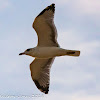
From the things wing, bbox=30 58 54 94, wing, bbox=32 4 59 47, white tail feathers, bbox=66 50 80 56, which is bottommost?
wing, bbox=30 58 54 94

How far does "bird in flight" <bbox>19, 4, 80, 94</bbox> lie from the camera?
16984mm

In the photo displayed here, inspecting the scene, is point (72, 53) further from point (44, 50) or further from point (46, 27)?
point (46, 27)

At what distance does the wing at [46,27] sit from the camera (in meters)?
16.9

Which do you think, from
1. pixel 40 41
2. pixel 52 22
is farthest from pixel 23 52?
pixel 52 22

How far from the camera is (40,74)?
18.3 meters

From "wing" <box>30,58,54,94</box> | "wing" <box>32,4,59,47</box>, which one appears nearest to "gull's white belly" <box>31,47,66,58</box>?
"wing" <box>32,4,59,47</box>

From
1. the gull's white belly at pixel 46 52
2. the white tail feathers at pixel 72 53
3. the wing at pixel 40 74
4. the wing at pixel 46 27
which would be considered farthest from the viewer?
the wing at pixel 40 74

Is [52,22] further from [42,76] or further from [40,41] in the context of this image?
[42,76]

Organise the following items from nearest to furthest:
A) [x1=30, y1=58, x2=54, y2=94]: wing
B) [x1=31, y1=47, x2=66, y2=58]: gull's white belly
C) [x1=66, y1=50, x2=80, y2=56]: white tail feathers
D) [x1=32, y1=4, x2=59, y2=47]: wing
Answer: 1. [x1=32, y1=4, x2=59, y2=47]: wing
2. [x1=66, y1=50, x2=80, y2=56]: white tail feathers
3. [x1=31, y1=47, x2=66, y2=58]: gull's white belly
4. [x1=30, y1=58, x2=54, y2=94]: wing

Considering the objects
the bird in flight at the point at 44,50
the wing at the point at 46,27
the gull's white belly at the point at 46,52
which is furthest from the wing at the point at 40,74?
the wing at the point at 46,27

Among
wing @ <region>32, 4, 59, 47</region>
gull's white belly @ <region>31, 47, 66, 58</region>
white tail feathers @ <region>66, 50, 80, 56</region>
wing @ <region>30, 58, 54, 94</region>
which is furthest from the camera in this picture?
wing @ <region>30, 58, 54, 94</region>

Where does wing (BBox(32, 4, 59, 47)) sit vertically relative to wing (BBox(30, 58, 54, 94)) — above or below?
above

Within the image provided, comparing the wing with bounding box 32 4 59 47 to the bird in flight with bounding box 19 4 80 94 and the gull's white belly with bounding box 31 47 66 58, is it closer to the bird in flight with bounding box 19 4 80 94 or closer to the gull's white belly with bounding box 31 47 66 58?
the bird in flight with bounding box 19 4 80 94

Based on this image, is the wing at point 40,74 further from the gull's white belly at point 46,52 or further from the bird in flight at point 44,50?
the gull's white belly at point 46,52
